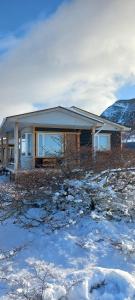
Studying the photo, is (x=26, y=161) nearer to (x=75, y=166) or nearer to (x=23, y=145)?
(x=23, y=145)

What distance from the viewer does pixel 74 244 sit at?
6.68 meters

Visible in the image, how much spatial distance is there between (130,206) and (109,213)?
61 centimetres

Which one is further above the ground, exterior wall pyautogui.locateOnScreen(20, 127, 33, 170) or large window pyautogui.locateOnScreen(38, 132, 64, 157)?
large window pyautogui.locateOnScreen(38, 132, 64, 157)

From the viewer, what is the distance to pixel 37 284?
508 centimetres

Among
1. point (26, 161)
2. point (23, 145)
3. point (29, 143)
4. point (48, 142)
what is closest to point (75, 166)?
point (48, 142)

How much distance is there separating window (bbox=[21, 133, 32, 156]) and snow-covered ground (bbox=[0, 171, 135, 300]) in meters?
10.6

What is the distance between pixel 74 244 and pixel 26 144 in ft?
45.8

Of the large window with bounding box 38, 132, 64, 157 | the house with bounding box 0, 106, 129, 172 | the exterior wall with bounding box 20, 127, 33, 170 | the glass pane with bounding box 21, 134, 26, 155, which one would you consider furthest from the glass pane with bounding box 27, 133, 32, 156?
the glass pane with bounding box 21, 134, 26, 155

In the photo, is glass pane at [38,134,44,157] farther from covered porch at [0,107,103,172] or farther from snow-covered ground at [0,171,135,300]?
snow-covered ground at [0,171,135,300]

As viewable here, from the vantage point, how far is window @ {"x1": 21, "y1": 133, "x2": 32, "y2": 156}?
19.6 metres

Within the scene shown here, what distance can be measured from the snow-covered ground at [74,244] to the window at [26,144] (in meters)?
10.6

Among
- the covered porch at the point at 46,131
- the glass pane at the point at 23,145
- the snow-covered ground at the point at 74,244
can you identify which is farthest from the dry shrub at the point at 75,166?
the glass pane at the point at 23,145

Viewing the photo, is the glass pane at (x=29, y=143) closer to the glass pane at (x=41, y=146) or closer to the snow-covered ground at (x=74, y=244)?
the glass pane at (x=41, y=146)

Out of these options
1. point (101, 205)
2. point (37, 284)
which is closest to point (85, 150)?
point (101, 205)
